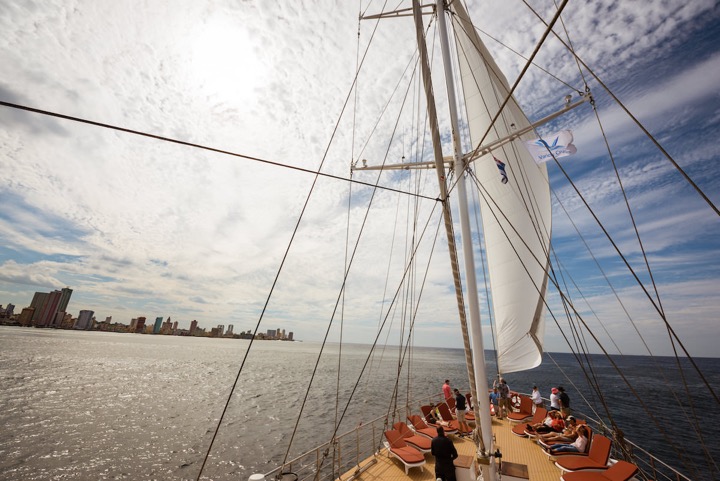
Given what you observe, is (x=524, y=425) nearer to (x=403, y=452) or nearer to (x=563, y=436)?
(x=563, y=436)

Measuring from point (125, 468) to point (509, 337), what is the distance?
2216 cm

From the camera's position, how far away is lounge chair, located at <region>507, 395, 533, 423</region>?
484 inches

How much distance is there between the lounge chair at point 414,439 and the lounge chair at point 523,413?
5.36 metres

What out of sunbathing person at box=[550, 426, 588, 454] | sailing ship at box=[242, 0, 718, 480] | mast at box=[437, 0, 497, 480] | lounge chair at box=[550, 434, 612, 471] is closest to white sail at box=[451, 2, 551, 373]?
sailing ship at box=[242, 0, 718, 480]

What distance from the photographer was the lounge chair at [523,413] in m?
12.3

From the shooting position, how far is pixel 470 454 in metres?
9.02

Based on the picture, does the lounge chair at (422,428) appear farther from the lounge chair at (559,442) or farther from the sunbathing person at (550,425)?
the sunbathing person at (550,425)

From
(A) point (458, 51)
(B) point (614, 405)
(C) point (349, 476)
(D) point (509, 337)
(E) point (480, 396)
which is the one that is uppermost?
(A) point (458, 51)

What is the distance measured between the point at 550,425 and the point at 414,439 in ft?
16.2

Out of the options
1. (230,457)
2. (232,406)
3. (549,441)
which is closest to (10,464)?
(230,457)

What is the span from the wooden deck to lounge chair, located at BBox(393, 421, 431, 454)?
10.8 inches

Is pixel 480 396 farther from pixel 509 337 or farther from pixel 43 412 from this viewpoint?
pixel 43 412

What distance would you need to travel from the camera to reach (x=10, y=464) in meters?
16.6

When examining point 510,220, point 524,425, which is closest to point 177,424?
point 524,425
